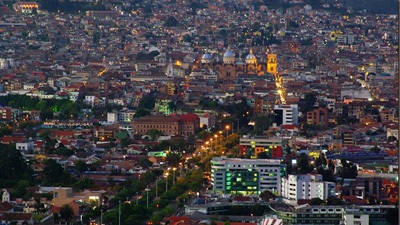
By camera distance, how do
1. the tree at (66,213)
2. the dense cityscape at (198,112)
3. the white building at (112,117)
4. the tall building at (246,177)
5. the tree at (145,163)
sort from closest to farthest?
1. the tree at (66,213)
2. the dense cityscape at (198,112)
3. the tall building at (246,177)
4. the tree at (145,163)
5. the white building at (112,117)

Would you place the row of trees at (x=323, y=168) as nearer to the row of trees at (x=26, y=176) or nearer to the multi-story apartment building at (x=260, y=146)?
the multi-story apartment building at (x=260, y=146)

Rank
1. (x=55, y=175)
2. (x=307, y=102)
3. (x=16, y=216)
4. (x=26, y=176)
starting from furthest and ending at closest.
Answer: (x=307, y=102) < (x=55, y=175) < (x=26, y=176) < (x=16, y=216)

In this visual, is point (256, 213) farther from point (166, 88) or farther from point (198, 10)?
point (198, 10)

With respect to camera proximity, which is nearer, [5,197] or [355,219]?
[355,219]

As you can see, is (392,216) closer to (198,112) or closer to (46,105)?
(198,112)

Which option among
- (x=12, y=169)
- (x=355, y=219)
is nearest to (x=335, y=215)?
(x=355, y=219)

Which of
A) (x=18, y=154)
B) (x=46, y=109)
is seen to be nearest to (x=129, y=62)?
(x=46, y=109)

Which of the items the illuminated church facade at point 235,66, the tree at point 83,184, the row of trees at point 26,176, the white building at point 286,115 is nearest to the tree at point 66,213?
the row of trees at point 26,176
